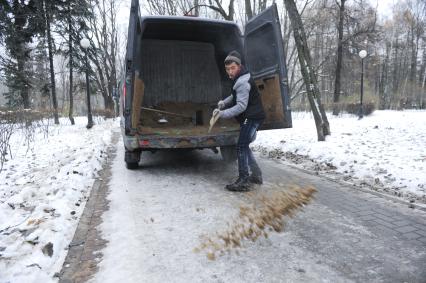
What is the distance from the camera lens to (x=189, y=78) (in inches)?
321

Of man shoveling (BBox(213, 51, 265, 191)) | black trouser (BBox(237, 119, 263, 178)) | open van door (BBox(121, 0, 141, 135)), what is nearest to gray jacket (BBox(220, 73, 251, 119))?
man shoveling (BBox(213, 51, 265, 191))

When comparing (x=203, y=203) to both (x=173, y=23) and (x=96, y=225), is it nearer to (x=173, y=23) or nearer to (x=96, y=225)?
(x=96, y=225)

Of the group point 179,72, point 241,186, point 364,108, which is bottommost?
point 241,186

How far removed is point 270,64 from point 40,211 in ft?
13.6

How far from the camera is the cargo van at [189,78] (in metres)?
5.46

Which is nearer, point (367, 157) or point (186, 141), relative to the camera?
point (186, 141)

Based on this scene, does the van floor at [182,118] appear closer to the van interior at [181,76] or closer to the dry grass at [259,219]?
the van interior at [181,76]

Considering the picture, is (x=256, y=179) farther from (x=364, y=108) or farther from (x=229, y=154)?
(x=364, y=108)

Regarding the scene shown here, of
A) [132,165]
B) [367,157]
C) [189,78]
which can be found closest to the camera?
[132,165]

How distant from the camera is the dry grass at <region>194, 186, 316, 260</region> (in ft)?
9.92

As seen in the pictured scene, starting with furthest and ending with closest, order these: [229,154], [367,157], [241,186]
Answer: [229,154] < [367,157] < [241,186]

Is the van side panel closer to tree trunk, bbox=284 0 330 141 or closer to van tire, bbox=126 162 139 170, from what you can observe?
van tire, bbox=126 162 139 170

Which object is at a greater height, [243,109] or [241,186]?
[243,109]

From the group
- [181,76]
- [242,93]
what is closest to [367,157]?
[242,93]
